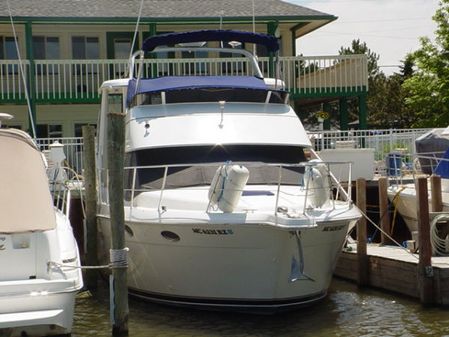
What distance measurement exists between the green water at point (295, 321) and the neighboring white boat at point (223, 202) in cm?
23

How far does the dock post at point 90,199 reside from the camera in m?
13.8

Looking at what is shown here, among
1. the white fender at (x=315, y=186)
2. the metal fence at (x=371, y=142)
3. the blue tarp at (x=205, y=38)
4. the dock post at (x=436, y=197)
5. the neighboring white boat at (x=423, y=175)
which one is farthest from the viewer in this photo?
the metal fence at (x=371, y=142)

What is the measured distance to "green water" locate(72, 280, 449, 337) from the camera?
37.0 feet

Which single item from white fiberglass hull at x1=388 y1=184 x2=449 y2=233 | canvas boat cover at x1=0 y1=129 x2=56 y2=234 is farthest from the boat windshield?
white fiberglass hull at x1=388 y1=184 x2=449 y2=233

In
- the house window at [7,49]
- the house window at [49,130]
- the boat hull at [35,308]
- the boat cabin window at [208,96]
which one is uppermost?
the house window at [7,49]

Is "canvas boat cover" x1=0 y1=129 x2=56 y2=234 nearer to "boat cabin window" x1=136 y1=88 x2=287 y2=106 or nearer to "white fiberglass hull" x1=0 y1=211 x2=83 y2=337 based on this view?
"white fiberglass hull" x1=0 y1=211 x2=83 y2=337

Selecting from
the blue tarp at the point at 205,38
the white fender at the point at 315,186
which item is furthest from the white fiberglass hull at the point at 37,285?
the blue tarp at the point at 205,38

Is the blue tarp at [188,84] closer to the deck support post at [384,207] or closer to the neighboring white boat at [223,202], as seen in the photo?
the neighboring white boat at [223,202]

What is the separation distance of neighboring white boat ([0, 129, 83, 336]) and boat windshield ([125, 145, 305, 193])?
2333 mm

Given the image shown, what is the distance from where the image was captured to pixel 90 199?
46.1ft

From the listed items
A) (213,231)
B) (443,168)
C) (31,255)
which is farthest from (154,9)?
(31,255)

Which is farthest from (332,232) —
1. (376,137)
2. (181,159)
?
(376,137)

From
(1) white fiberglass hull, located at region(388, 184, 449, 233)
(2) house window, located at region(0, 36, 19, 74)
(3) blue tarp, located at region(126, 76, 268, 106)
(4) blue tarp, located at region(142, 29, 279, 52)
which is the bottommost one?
(1) white fiberglass hull, located at region(388, 184, 449, 233)

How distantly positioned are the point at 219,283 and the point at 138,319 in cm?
144
